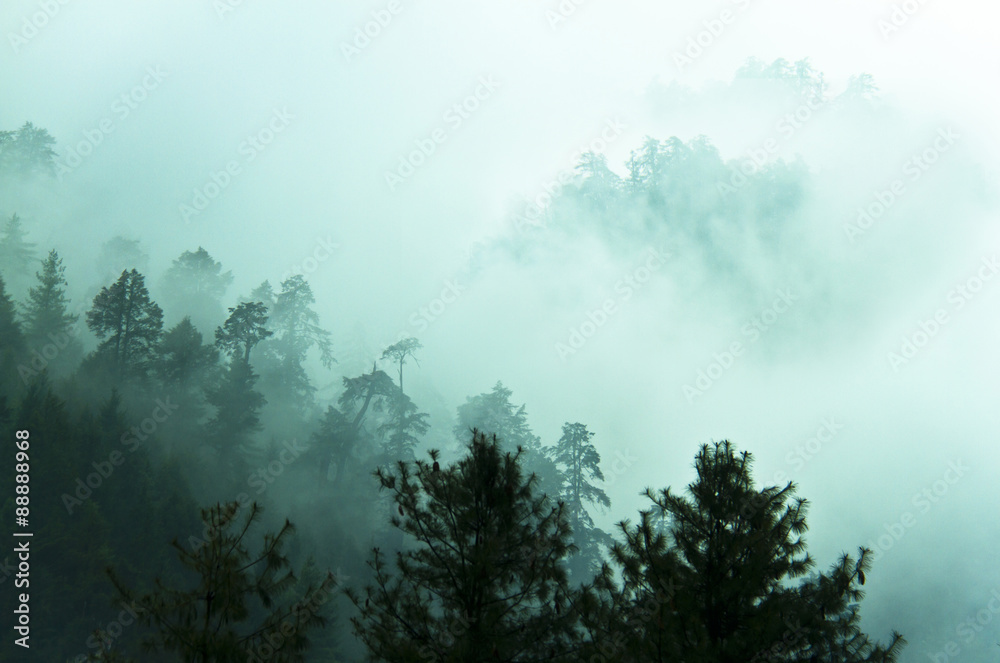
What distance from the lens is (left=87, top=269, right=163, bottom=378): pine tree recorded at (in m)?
41.8

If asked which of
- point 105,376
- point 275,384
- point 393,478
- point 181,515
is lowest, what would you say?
point 393,478

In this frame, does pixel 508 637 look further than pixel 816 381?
No

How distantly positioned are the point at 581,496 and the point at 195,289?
48040 mm

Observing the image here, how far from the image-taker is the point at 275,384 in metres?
56.1

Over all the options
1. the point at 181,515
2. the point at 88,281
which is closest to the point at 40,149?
the point at 88,281

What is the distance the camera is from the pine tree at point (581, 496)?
40.8 metres

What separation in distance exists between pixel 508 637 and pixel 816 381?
120346 millimetres

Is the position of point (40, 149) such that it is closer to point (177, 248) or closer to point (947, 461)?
point (177, 248)
